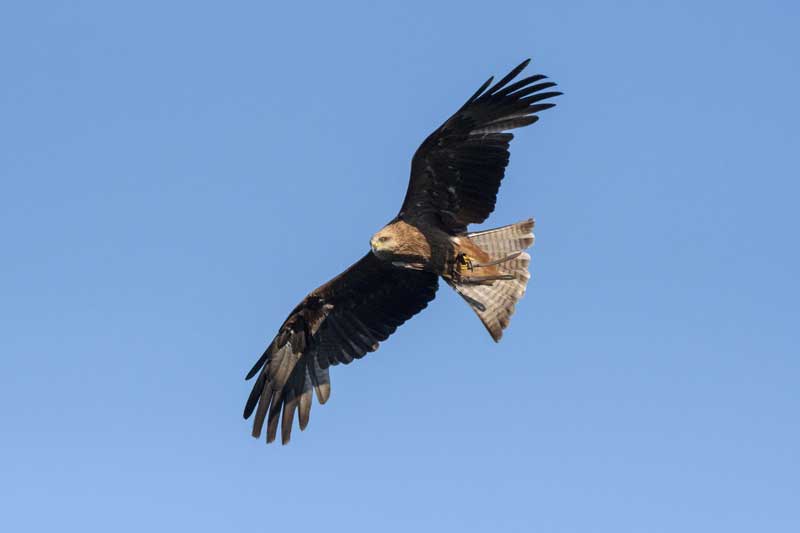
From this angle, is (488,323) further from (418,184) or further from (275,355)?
(275,355)

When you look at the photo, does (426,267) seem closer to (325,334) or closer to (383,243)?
(383,243)

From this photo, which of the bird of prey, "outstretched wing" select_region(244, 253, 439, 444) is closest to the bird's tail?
the bird of prey

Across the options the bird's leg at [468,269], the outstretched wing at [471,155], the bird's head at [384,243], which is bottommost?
the bird's leg at [468,269]

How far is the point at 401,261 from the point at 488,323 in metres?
1.18

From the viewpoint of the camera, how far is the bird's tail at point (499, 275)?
Answer: 43.8 feet

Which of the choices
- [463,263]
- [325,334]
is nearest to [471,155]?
[463,263]

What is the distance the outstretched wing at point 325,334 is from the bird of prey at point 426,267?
11mm

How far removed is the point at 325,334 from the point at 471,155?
9.43 ft

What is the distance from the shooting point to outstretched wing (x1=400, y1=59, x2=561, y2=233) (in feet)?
41.4

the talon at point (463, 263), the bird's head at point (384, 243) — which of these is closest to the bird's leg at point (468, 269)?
the talon at point (463, 263)

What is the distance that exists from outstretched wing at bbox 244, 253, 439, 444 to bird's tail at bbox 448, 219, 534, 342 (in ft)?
2.31

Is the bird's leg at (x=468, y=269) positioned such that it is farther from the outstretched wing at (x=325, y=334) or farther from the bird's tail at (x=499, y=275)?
the outstretched wing at (x=325, y=334)

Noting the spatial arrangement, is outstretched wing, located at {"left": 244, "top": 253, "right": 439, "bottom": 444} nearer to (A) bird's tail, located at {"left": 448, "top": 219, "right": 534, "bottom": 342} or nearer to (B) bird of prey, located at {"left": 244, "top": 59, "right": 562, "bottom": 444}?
(B) bird of prey, located at {"left": 244, "top": 59, "right": 562, "bottom": 444}

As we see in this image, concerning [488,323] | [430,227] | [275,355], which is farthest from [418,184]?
[275,355]
